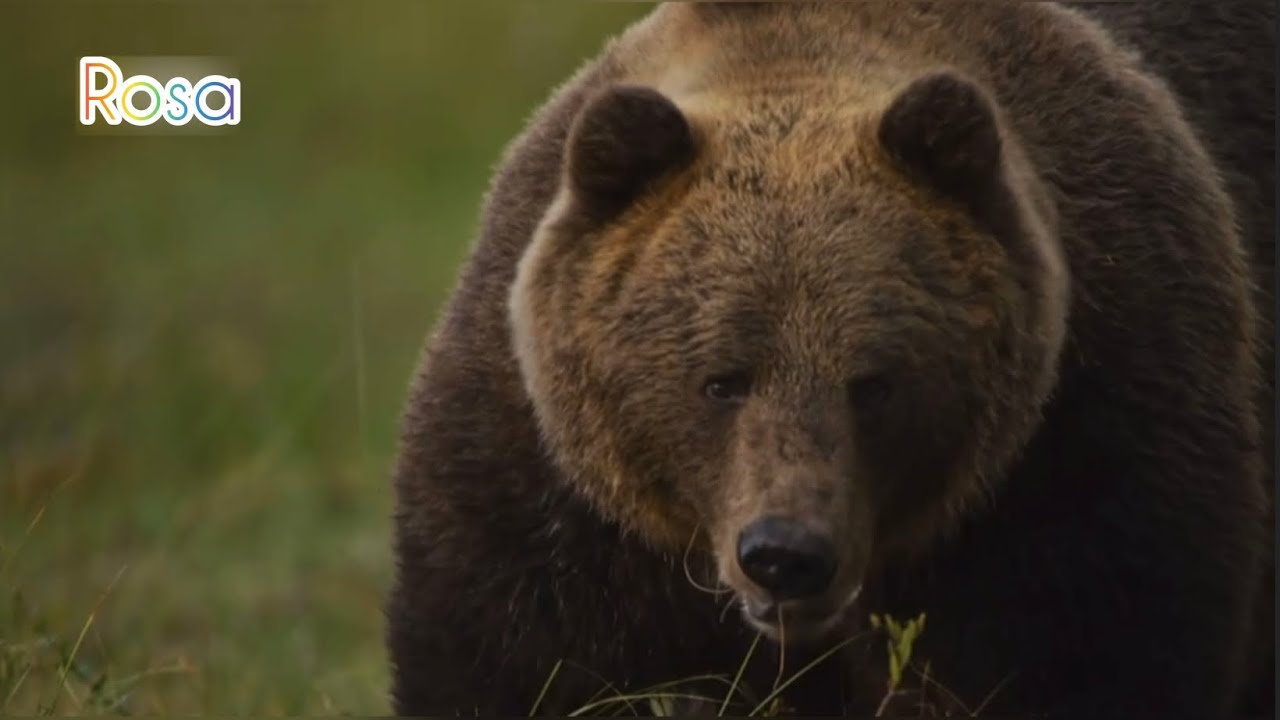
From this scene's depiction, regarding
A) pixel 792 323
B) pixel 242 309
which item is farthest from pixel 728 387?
pixel 242 309

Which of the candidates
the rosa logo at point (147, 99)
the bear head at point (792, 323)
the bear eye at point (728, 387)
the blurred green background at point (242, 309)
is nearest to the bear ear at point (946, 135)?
the bear head at point (792, 323)

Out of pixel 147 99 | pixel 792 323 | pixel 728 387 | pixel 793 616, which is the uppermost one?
pixel 147 99

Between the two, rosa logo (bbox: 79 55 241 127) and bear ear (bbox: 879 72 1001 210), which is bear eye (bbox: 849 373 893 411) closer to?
bear ear (bbox: 879 72 1001 210)

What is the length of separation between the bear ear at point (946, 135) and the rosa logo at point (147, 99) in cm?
151

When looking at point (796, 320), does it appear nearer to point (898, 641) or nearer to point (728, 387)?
point (728, 387)

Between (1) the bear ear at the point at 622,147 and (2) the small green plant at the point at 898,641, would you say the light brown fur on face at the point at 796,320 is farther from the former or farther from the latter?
(2) the small green plant at the point at 898,641

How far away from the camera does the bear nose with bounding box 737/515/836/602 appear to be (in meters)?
4.99

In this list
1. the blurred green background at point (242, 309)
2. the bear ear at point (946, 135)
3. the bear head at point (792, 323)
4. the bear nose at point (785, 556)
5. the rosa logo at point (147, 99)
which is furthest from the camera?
the blurred green background at point (242, 309)

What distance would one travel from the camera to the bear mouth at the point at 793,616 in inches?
205

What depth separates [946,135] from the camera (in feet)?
17.4

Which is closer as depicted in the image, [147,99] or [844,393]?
[844,393]

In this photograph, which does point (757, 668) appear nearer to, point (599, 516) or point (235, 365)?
point (599, 516)

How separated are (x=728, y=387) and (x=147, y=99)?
1.57 metres

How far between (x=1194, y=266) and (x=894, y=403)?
0.86 metres
